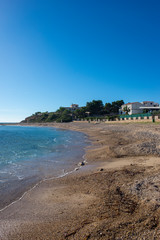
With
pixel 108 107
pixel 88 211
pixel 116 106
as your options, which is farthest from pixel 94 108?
pixel 88 211

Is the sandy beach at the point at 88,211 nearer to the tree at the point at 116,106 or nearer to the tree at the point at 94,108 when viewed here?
the tree at the point at 116,106

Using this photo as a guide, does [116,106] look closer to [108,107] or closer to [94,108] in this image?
[108,107]

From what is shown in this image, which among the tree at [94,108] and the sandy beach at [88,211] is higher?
the tree at [94,108]

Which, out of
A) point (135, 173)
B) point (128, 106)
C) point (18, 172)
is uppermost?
point (128, 106)

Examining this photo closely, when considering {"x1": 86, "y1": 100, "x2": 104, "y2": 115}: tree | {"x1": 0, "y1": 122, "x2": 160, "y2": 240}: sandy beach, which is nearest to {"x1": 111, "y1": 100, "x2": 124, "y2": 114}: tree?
{"x1": 86, "y1": 100, "x2": 104, "y2": 115}: tree

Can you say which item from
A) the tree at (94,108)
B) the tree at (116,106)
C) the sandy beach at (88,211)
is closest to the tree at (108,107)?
the tree at (116,106)

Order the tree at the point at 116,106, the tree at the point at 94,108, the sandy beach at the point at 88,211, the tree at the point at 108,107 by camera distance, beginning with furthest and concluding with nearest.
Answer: the tree at the point at 94,108
the tree at the point at 108,107
the tree at the point at 116,106
the sandy beach at the point at 88,211

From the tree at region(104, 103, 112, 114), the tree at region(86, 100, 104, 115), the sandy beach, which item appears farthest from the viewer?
the tree at region(86, 100, 104, 115)

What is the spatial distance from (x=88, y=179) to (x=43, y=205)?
250cm

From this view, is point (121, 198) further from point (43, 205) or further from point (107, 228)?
point (43, 205)

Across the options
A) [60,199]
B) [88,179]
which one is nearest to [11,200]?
[60,199]

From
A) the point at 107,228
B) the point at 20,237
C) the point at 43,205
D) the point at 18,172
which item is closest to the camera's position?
the point at 107,228

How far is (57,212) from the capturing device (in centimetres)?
434

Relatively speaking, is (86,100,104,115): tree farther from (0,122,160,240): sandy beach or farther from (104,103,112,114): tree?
(0,122,160,240): sandy beach
